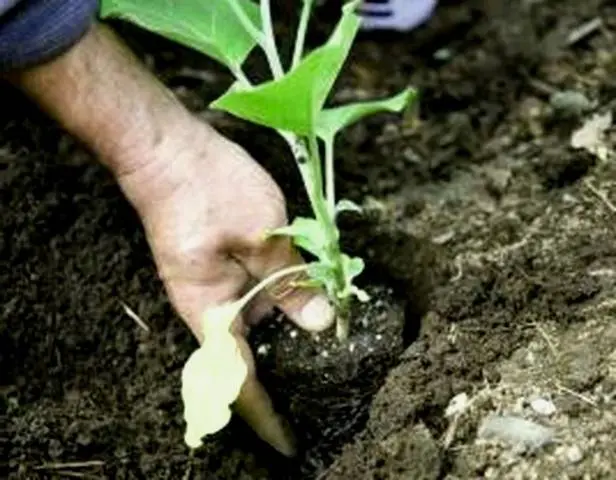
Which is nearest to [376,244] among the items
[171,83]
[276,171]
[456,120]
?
[276,171]

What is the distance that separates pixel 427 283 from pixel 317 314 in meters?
0.17

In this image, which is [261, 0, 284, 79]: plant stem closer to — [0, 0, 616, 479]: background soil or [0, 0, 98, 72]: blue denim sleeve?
[0, 0, 98, 72]: blue denim sleeve

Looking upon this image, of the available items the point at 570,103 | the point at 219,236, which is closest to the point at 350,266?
the point at 219,236

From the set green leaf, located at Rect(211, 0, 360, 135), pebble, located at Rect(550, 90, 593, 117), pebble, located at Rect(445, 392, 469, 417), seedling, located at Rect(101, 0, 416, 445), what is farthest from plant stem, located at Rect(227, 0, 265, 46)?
pebble, located at Rect(550, 90, 593, 117)

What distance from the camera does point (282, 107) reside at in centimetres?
128

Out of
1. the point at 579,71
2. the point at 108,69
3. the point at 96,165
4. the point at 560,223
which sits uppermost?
the point at 108,69

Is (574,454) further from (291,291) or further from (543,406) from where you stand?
(291,291)

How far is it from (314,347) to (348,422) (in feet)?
0.29

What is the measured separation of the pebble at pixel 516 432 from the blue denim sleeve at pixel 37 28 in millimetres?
572

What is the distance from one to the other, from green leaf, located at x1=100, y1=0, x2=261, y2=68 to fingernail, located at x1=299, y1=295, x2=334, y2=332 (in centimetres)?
26

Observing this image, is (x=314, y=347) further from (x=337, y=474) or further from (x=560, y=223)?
(x=560, y=223)

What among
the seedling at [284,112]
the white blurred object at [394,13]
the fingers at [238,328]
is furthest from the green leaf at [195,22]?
the white blurred object at [394,13]

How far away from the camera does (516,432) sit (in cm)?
132

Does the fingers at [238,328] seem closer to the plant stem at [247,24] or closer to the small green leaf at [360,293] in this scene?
the small green leaf at [360,293]
